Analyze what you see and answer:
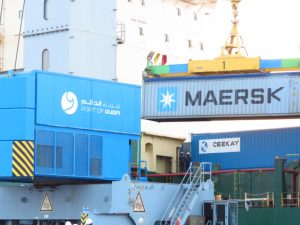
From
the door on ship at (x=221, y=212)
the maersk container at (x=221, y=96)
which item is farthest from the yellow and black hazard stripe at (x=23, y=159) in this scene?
the maersk container at (x=221, y=96)

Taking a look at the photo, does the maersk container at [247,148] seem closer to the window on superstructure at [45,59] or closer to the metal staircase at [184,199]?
the metal staircase at [184,199]

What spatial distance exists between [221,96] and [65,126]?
680 centimetres

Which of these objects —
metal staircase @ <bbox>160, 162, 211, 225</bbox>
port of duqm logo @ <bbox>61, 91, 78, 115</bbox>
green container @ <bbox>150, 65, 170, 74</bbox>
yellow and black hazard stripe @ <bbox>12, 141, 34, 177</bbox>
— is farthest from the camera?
green container @ <bbox>150, 65, 170, 74</bbox>

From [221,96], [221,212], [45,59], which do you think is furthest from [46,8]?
[221,212]

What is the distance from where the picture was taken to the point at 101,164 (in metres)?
25.0

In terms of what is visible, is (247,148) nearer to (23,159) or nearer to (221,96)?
(221,96)

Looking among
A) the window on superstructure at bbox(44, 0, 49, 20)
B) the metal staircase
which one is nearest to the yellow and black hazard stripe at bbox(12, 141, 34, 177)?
the metal staircase

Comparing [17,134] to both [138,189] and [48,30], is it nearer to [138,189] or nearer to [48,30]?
[138,189]

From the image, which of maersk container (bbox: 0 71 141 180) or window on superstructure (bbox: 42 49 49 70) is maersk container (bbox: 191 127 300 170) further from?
window on superstructure (bbox: 42 49 49 70)

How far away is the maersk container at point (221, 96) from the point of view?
27781mm

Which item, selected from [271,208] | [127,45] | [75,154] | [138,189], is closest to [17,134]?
[75,154]

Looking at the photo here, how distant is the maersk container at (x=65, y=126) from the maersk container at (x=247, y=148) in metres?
3.79

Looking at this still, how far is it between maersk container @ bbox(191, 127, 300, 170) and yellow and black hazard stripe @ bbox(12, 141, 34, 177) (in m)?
7.26

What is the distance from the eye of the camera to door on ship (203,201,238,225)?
24.6 meters
